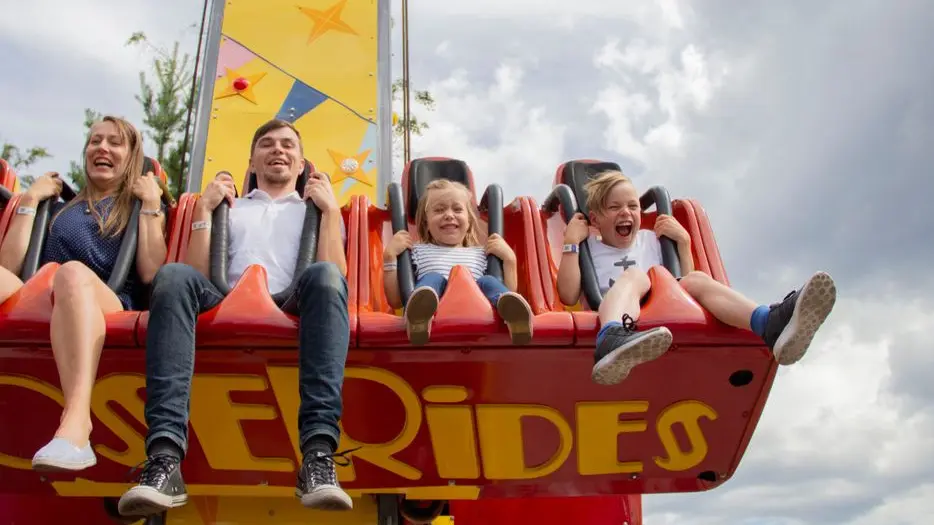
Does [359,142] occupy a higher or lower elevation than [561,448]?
higher

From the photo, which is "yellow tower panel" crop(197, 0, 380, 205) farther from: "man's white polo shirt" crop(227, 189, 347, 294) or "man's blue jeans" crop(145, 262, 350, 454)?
"man's blue jeans" crop(145, 262, 350, 454)

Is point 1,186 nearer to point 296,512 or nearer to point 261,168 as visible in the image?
point 261,168

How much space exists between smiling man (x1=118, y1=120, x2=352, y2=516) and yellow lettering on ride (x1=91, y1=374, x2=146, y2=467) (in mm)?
367

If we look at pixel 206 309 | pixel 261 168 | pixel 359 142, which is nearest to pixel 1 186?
pixel 261 168

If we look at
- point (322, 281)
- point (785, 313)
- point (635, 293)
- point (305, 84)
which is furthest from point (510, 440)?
point (305, 84)

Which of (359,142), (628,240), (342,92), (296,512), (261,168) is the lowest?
(296,512)

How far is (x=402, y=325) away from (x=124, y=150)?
136 centimetres

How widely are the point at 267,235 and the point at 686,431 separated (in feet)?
5.19

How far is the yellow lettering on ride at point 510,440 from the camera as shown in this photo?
2723 mm

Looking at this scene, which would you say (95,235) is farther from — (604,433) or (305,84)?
(305,84)

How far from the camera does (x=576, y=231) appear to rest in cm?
318

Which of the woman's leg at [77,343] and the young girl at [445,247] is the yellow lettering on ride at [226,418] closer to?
the woman's leg at [77,343]

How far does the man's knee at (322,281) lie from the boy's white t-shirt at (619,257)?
1.11 metres

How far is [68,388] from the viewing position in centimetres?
217
